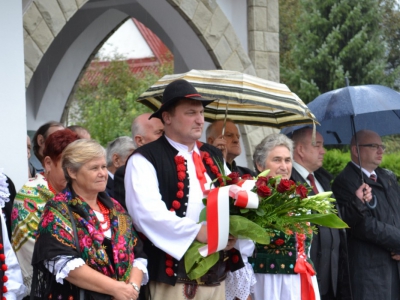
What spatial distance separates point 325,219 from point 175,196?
0.89 m

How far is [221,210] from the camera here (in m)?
4.32

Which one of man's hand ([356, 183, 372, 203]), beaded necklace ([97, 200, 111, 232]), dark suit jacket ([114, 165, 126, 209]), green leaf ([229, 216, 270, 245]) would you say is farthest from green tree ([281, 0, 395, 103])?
beaded necklace ([97, 200, 111, 232])

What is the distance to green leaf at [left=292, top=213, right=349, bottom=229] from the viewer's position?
180 inches

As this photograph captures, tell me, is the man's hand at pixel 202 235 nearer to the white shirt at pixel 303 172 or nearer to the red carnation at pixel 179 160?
the red carnation at pixel 179 160

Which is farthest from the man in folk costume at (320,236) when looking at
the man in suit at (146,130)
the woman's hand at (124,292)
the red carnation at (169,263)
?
the woman's hand at (124,292)

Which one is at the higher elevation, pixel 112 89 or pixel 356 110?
pixel 112 89

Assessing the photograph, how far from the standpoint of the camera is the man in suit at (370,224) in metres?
6.09

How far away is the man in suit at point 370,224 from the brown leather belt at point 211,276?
1.78 meters

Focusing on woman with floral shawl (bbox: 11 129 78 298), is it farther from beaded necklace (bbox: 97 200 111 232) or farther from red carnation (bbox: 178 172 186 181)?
red carnation (bbox: 178 172 186 181)

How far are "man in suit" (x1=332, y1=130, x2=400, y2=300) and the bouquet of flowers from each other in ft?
5.01

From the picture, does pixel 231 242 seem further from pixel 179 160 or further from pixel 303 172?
pixel 303 172

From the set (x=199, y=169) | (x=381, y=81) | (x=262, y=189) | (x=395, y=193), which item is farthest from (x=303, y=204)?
(x=381, y=81)

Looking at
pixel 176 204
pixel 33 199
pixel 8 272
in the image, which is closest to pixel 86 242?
pixel 8 272

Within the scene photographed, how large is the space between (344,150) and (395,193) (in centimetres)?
1629
